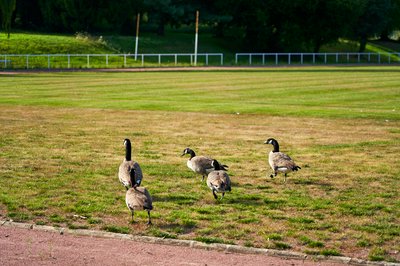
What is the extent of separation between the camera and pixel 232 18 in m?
105

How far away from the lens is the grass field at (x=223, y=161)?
12156 mm

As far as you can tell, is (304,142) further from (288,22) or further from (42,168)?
(288,22)

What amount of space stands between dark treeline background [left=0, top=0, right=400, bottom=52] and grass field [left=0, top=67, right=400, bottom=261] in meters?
64.6

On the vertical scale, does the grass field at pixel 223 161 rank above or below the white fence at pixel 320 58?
below

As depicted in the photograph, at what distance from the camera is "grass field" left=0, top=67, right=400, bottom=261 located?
12156 mm

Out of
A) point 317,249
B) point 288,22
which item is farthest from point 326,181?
point 288,22

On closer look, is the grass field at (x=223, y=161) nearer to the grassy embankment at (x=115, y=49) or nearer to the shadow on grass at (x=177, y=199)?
the shadow on grass at (x=177, y=199)

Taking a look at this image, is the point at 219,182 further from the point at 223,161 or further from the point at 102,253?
the point at 223,161

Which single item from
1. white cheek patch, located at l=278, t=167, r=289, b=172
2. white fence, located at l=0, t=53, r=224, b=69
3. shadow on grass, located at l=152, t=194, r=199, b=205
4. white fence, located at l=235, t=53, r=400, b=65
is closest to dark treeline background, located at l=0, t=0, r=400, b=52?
white fence, located at l=235, t=53, r=400, b=65

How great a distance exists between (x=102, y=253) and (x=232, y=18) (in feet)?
316

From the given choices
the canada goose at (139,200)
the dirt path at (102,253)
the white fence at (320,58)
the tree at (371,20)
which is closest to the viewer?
the dirt path at (102,253)

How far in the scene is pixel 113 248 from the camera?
36.4 ft

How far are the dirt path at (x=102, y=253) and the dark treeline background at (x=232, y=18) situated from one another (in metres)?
88.6

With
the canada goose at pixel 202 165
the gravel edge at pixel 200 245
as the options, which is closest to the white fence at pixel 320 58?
the canada goose at pixel 202 165
